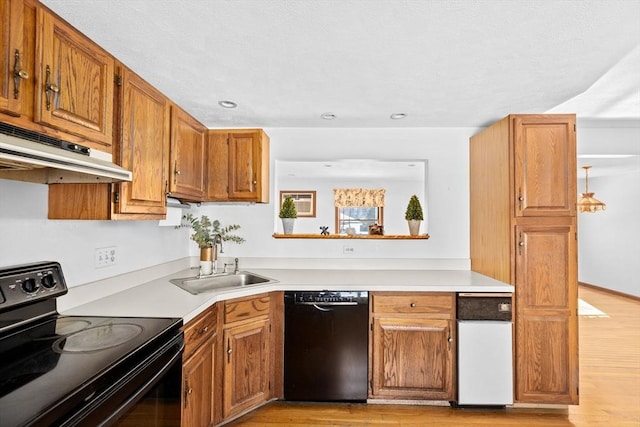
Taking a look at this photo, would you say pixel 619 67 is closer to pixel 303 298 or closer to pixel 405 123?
pixel 405 123

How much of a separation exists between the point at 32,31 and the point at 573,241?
309 centimetres

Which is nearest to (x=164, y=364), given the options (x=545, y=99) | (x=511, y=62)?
(x=511, y=62)

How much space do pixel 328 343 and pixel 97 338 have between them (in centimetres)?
143

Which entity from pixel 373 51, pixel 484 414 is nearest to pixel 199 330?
pixel 373 51

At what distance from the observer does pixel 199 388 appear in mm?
1750

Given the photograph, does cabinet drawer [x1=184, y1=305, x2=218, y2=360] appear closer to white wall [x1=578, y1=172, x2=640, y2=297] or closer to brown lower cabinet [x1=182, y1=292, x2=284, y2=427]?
brown lower cabinet [x1=182, y1=292, x2=284, y2=427]

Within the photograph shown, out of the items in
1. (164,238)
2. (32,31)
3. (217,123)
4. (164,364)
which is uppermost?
(217,123)

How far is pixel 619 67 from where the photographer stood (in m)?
1.97

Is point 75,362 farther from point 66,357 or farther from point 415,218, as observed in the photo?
point 415,218

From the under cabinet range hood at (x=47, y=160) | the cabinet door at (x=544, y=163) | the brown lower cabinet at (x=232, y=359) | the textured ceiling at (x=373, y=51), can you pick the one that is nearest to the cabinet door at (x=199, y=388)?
the brown lower cabinet at (x=232, y=359)

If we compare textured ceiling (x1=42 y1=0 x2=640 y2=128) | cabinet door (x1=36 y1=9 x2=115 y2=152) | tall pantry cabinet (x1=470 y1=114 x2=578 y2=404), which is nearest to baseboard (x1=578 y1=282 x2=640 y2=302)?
textured ceiling (x1=42 y1=0 x2=640 y2=128)

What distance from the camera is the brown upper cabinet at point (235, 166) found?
103 inches

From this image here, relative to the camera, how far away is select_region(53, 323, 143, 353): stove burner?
116cm

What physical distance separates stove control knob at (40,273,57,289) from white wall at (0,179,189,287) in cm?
11
